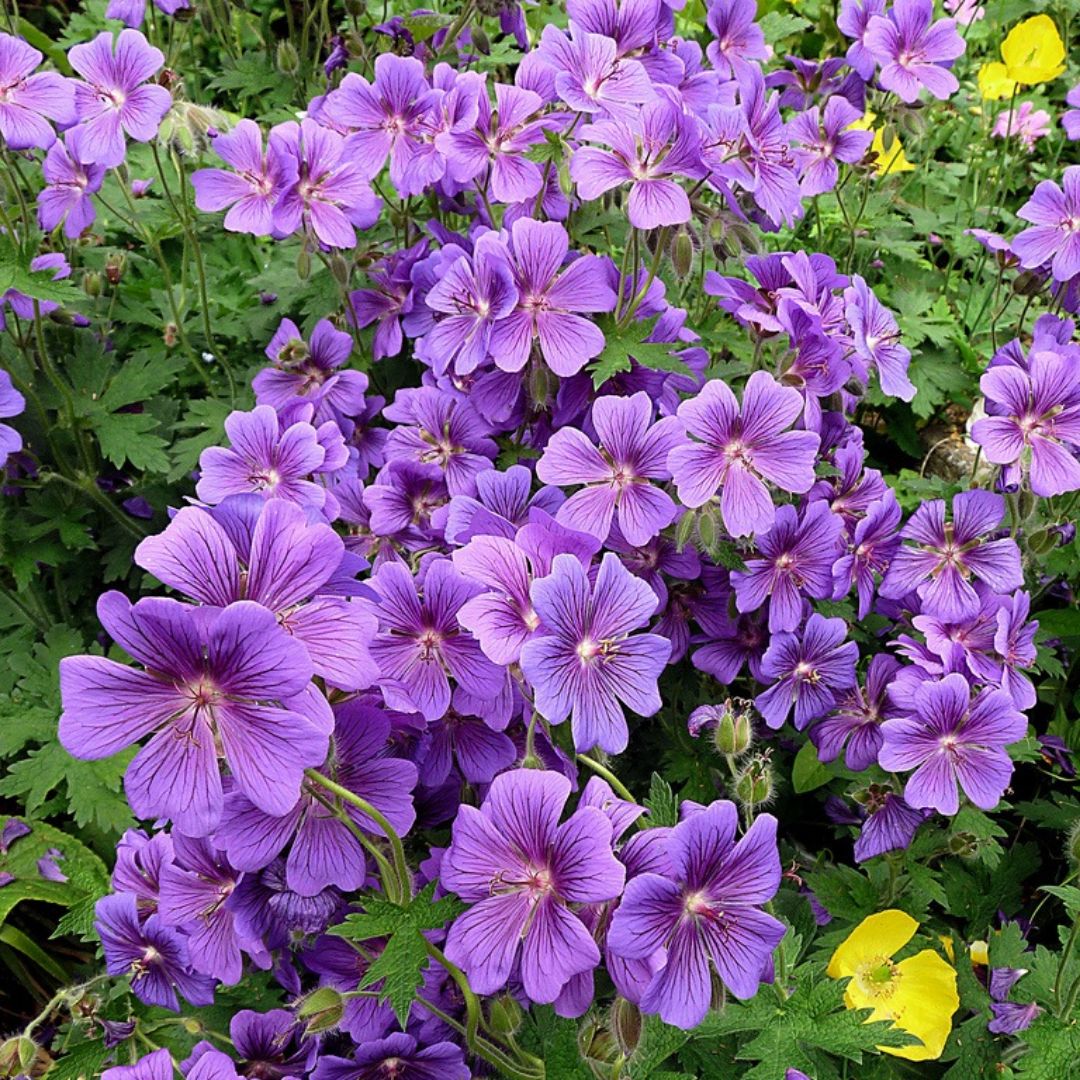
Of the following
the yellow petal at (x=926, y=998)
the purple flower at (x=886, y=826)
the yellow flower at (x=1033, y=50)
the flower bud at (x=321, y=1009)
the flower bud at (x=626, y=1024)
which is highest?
the yellow flower at (x=1033, y=50)

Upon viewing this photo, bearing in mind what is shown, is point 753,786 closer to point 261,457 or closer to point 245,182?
point 261,457

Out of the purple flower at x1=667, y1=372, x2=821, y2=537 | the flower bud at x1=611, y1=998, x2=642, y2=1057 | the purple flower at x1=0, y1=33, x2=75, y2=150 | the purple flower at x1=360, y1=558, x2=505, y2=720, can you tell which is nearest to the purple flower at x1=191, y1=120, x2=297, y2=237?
the purple flower at x1=0, y1=33, x2=75, y2=150

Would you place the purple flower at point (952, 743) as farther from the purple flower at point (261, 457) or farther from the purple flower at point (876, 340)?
the purple flower at point (261, 457)

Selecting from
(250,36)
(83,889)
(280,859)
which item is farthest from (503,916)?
(250,36)

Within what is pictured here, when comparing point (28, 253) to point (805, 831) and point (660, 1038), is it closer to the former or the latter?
point (660, 1038)

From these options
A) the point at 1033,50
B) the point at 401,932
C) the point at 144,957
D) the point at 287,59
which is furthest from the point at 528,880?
the point at 1033,50

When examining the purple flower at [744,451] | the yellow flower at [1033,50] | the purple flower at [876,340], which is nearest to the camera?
the purple flower at [744,451]

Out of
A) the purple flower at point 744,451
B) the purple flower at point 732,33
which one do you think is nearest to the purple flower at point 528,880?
the purple flower at point 744,451

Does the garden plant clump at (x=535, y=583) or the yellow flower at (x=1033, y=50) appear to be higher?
the yellow flower at (x=1033, y=50)

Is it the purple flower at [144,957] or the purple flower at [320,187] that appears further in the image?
the purple flower at [320,187]
